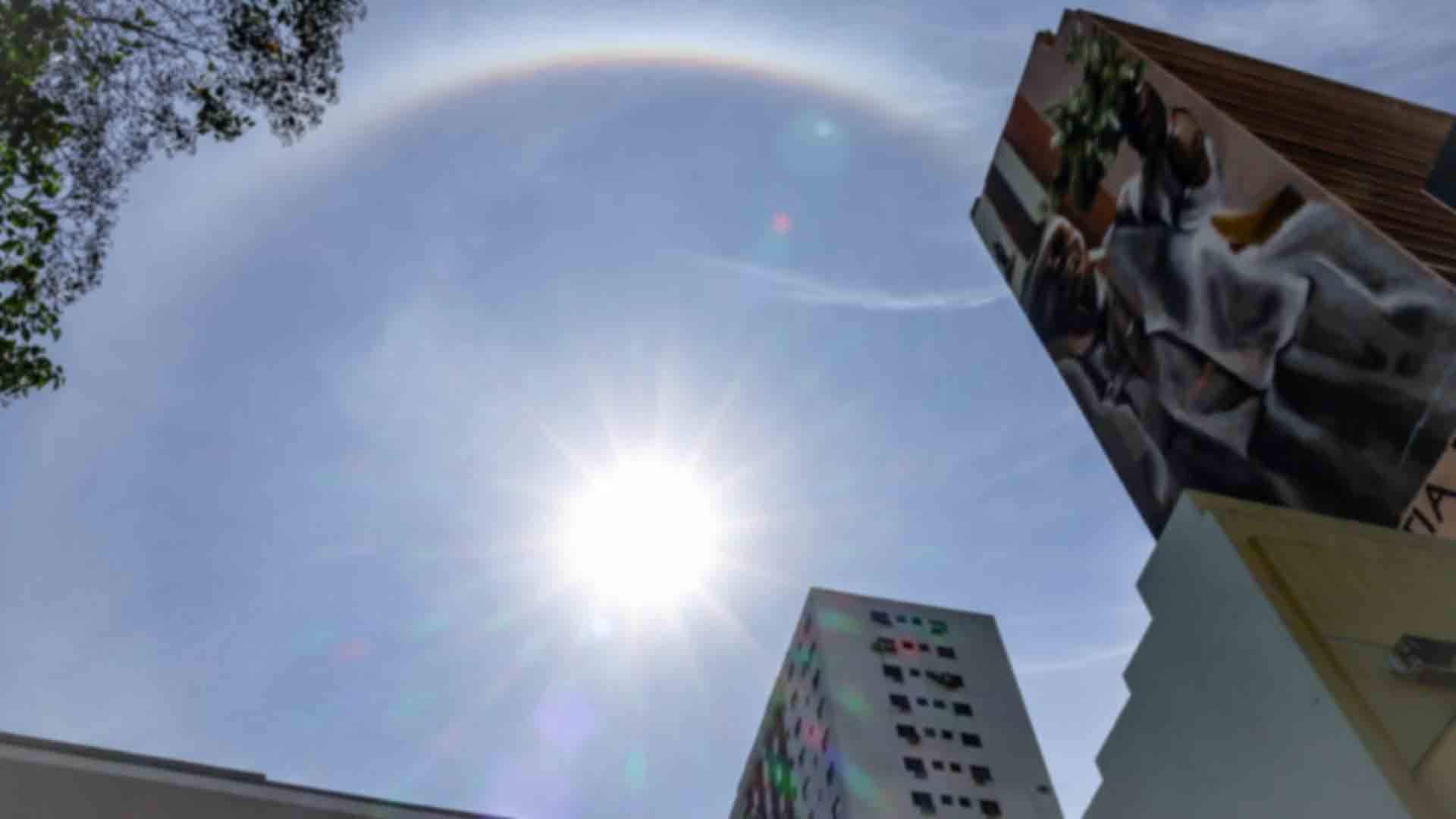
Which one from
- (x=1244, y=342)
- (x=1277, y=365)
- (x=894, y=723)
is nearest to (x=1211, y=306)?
(x=1244, y=342)

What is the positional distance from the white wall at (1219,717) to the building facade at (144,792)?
531 centimetres

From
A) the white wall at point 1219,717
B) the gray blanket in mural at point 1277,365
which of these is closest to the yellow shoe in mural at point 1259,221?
the gray blanket in mural at point 1277,365

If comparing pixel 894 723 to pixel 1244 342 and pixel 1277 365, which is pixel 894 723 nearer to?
pixel 1244 342

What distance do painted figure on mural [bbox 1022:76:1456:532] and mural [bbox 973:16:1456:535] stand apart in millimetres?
49

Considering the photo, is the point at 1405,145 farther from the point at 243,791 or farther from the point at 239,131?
the point at 243,791

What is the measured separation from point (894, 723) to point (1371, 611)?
45171 millimetres

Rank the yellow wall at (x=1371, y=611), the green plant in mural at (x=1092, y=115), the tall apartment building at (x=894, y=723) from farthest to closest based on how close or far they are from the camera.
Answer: the tall apartment building at (x=894, y=723)
the green plant in mural at (x=1092, y=115)
the yellow wall at (x=1371, y=611)

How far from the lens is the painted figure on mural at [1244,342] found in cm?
1948

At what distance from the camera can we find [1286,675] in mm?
5809

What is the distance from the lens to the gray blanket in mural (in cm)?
1928

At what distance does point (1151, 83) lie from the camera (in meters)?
27.2

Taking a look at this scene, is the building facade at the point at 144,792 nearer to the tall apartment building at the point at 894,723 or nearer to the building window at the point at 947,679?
the tall apartment building at the point at 894,723

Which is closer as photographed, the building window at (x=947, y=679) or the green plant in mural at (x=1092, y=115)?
the green plant in mural at (x=1092, y=115)

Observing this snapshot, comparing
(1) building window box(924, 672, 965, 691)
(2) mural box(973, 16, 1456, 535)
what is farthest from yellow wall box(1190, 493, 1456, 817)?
(1) building window box(924, 672, 965, 691)
